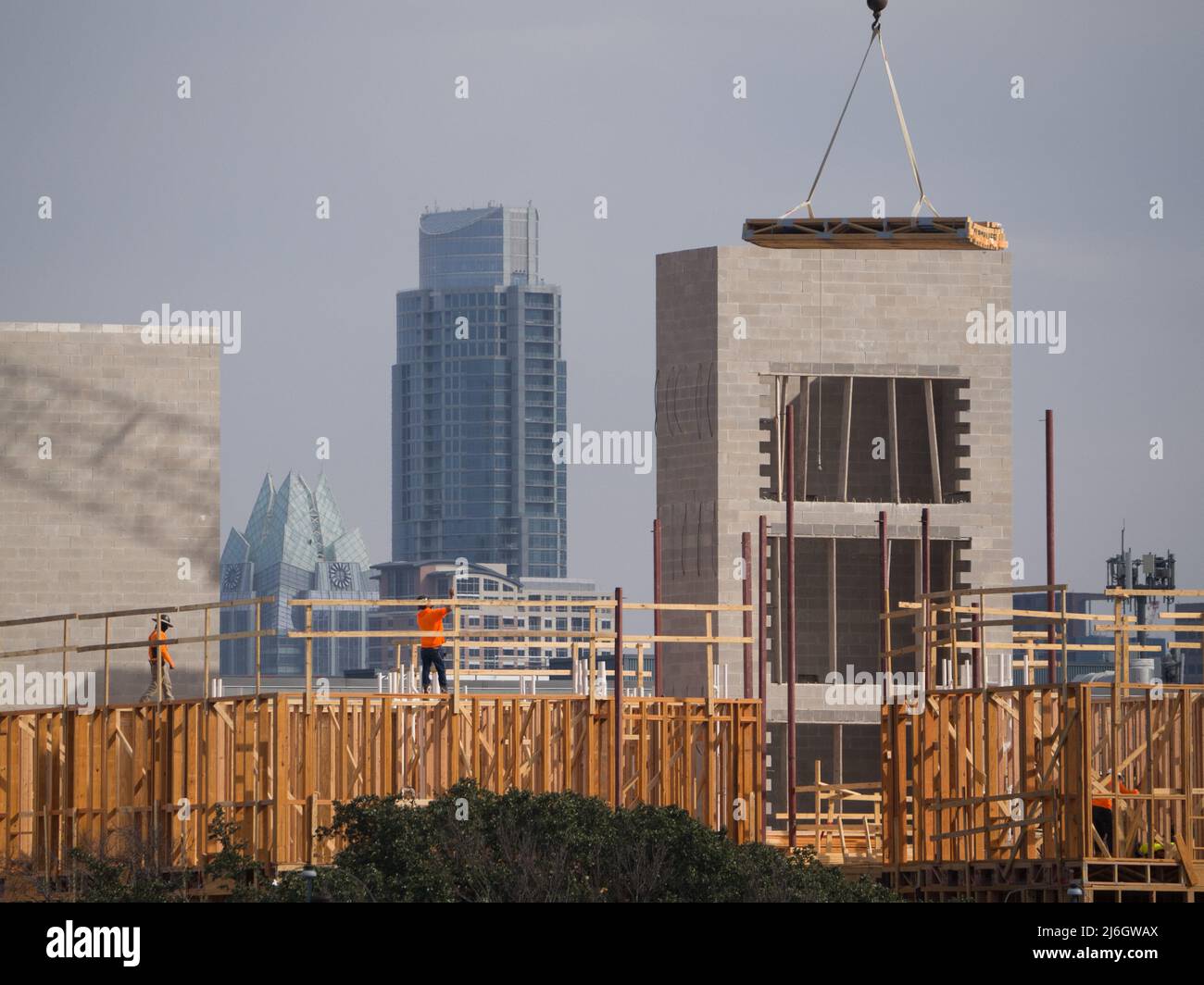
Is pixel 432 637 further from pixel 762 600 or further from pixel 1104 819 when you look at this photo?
pixel 762 600

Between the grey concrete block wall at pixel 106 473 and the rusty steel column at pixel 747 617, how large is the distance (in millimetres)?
10343

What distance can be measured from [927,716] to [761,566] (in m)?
15.4

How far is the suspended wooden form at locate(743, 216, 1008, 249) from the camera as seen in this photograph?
34.5m

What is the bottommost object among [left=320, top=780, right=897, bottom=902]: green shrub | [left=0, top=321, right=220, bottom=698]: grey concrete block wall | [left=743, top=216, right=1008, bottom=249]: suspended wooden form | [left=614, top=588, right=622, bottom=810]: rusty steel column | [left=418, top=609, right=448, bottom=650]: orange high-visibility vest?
[left=320, top=780, right=897, bottom=902]: green shrub

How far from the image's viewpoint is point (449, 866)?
2695 centimetres

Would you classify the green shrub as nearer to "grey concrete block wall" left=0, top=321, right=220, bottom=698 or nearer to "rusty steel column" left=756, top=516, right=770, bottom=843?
"rusty steel column" left=756, top=516, right=770, bottom=843

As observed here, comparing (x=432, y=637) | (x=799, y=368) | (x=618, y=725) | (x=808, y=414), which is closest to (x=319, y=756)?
(x=432, y=637)

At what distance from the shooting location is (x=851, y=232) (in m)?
34.6

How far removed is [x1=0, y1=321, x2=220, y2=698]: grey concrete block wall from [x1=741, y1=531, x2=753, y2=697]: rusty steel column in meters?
10.3

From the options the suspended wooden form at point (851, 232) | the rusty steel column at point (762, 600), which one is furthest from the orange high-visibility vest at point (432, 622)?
the rusty steel column at point (762, 600)

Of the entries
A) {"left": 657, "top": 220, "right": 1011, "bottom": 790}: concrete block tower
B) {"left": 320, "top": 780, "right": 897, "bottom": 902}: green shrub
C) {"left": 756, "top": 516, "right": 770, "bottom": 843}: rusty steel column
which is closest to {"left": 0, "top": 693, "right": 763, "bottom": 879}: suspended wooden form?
{"left": 320, "top": 780, "right": 897, "bottom": 902}: green shrub

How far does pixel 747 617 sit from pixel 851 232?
626 cm
